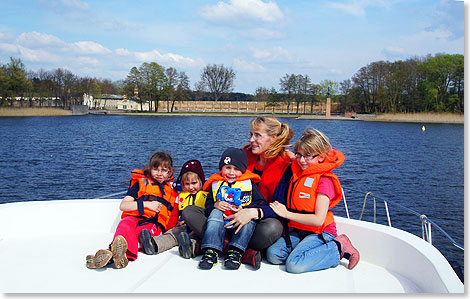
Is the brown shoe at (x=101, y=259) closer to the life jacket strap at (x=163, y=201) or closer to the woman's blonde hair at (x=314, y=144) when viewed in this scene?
the life jacket strap at (x=163, y=201)

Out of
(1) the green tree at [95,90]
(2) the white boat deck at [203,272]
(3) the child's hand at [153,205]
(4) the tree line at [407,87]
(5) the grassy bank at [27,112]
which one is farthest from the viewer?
(1) the green tree at [95,90]

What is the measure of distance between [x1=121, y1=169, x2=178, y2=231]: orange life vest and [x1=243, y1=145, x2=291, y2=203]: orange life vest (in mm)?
821

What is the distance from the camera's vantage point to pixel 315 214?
3059 mm

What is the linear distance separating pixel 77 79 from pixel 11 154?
63.4 m

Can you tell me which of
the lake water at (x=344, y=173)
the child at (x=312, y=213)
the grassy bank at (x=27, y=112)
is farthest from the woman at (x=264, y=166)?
the grassy bank at (x=27, y=112)

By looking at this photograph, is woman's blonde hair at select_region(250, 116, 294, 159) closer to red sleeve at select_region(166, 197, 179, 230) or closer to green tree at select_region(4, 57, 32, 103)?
red sleeve at select_region(166, 197, 179, 230)

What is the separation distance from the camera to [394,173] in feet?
56.6

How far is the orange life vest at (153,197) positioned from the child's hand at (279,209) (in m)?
1.07

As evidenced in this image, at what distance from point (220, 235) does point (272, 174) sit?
2.31 ft

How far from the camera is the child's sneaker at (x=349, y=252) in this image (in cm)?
308

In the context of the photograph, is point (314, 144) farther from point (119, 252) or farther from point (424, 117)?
point (424, 117)

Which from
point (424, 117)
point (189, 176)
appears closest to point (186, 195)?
point (189, 176)

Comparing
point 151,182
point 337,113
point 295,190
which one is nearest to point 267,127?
point 295,190

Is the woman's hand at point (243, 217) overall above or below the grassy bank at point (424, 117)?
below
